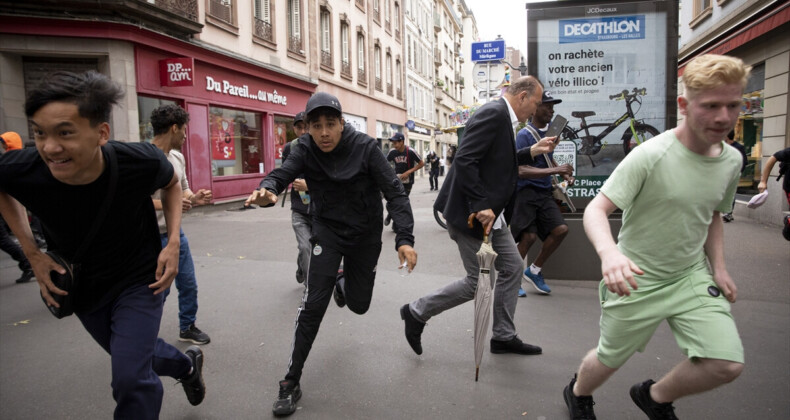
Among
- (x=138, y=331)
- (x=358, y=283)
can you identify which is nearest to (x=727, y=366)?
(x=358, y=283)

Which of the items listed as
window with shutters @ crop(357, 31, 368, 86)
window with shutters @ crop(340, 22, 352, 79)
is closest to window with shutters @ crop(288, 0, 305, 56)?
window with shutters @ crop(340, 22, 352, 79)

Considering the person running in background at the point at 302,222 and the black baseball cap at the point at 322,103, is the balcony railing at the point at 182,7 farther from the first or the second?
the black baseball cap at the point at 322,103

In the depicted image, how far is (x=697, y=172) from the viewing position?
2.28m

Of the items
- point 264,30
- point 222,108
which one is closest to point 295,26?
point 264,30

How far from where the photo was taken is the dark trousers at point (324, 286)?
320cm

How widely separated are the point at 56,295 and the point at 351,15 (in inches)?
981

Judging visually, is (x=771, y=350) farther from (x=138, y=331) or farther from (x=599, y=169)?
(x=138, y=331)

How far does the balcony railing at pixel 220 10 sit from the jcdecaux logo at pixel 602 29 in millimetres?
11906

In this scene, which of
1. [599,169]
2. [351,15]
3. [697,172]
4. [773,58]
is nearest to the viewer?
[697,172]

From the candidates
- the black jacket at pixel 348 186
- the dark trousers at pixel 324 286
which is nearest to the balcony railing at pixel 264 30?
the black jacket at pixel 348 186

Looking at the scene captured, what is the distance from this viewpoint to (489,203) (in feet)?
11.4

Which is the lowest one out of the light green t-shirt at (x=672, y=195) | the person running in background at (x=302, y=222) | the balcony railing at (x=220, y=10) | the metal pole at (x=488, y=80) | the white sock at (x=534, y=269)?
the white sock at (x=534, y=269)

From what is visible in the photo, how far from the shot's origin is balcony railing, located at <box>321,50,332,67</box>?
22234 millimetres

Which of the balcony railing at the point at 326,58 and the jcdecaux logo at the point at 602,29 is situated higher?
the balcony railing at the point at 326,58
